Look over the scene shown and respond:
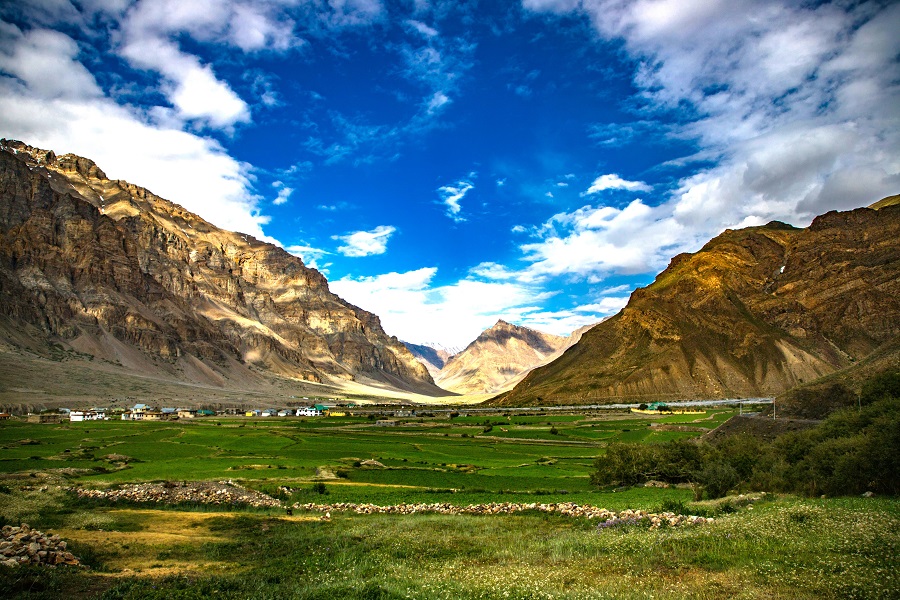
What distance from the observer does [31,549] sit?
16844 millimetres

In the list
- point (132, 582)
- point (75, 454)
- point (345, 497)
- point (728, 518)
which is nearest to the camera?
point (132, 582)

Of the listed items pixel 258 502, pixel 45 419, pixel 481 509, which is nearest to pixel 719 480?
pixel 481 509

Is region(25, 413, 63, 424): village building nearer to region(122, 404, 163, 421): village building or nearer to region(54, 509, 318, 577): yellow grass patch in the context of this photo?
region(122, 404, 163, 421): village building

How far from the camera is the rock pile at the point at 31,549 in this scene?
16.1 m

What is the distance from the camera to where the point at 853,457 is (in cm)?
2450

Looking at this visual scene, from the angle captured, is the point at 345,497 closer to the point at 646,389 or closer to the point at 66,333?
the point at 646,389

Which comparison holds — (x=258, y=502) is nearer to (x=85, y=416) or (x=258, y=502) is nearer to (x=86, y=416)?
(x=85, y=416)

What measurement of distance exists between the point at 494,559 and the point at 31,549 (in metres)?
14.7

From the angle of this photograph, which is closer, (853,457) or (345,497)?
(853,457)

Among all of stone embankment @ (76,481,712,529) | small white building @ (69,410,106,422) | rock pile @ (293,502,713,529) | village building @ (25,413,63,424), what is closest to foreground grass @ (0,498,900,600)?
rock pile @ (293,502,713,529)

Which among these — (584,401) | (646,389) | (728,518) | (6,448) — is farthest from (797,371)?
(6,448)

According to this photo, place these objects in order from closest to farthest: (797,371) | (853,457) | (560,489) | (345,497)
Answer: (853,457) → (345,497) → (560,489) → (797,371)

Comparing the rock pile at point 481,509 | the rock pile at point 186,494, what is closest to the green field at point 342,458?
the rock pile at point 481,509

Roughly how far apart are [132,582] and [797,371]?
684 ft
